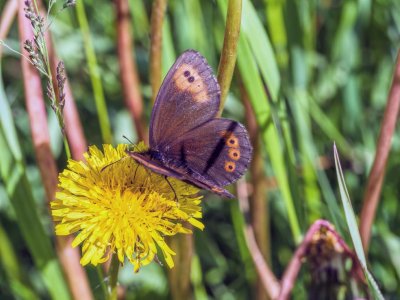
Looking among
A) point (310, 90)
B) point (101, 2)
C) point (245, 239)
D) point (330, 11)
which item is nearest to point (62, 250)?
→ point (245, 239)

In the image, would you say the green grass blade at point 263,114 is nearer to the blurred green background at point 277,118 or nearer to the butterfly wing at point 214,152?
the blurred green background at point 277,118

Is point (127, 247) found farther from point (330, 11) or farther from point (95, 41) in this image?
point (330, 11)

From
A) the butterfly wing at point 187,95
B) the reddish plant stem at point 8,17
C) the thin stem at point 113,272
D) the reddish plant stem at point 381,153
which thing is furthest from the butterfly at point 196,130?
the reddish plant stem at point 8,17

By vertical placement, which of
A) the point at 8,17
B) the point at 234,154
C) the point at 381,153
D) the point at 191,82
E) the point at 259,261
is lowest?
the point at 259,261

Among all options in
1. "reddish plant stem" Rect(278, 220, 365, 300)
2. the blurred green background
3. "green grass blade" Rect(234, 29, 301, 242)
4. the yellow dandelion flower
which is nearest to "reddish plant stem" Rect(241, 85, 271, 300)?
the blurred green background

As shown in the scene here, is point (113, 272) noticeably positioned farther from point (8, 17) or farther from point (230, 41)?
point (8, 17)

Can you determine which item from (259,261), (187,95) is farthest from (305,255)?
(187,95)

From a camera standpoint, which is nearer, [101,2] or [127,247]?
[127,247]
